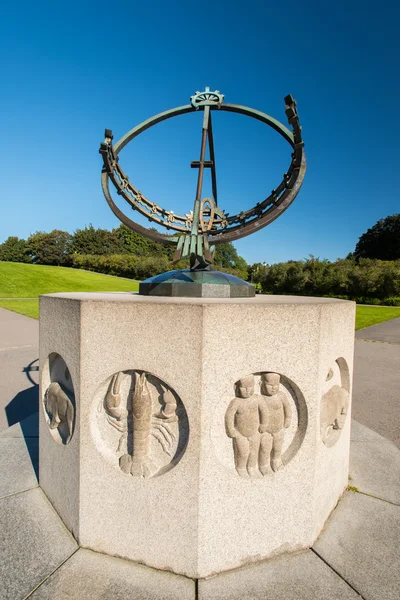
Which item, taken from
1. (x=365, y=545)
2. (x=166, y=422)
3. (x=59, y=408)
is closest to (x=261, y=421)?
(x=166, y=422)

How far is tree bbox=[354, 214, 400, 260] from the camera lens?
196 feet

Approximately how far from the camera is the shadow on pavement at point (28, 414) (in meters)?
4.66

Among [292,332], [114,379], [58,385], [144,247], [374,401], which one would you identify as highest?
[144,247]

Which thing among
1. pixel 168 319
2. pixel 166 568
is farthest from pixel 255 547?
pixel 168 319

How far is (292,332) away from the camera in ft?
9.40

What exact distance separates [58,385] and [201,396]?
1.64 meters

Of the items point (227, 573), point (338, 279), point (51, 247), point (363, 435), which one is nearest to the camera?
point (227, 573)

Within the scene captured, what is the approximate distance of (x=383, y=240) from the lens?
6222cm

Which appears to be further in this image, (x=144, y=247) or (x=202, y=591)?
(x=144, y=247)

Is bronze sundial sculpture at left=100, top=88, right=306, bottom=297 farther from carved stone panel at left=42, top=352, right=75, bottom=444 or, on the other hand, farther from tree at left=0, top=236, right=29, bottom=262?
tree at left=0, top=236, right=29, bottom=262

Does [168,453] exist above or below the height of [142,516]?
above

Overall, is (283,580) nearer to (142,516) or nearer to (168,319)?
(142,516)

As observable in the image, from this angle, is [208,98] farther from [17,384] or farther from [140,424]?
[17,384]

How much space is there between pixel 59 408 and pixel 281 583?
2446 mm
